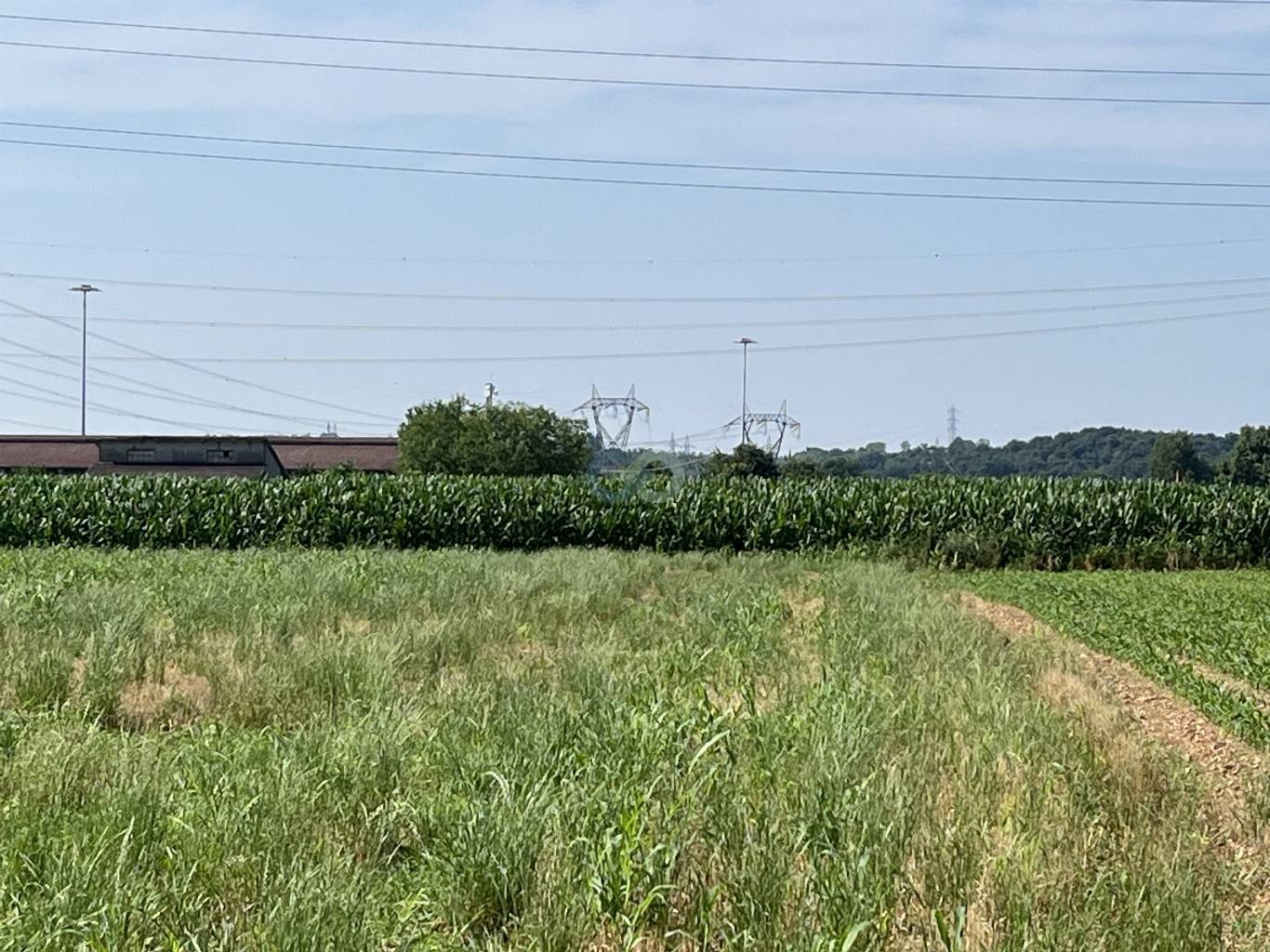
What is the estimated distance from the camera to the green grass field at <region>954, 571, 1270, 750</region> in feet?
30.6

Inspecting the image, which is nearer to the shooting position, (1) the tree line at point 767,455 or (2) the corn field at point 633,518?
(2) the corn field at point 633,518

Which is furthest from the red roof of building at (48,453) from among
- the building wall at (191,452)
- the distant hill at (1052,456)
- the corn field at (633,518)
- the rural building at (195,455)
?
the distant hill at (1052,456)

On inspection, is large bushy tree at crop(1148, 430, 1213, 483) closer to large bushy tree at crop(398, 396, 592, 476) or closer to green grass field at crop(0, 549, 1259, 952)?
large bushy tree at crop(398, 396, 592, 476)

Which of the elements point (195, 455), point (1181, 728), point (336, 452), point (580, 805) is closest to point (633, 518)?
point (1181, 728)

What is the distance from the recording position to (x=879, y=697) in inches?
300

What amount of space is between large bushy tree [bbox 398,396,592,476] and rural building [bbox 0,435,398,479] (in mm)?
3073

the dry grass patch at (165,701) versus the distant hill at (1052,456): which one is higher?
the distant hill at (1052,456)

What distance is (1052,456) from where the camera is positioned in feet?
360

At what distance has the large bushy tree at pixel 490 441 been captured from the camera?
2625 inches

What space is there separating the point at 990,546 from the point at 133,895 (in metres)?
25.8

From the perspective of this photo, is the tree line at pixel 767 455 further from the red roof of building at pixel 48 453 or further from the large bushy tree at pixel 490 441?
the red roof of building at pixel 48 453

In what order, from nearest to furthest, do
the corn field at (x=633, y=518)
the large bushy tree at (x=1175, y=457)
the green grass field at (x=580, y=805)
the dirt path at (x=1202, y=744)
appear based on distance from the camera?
the green grass field at (x=580, y=805)
the dirt path at (x=1202, y=744)
the corn field at (x=633, y=518)
the large bushy tree at (x=1175, y=457)

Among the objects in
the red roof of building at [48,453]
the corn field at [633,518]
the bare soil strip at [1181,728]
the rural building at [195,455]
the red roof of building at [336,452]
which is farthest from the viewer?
the red roof of building at [336,452]

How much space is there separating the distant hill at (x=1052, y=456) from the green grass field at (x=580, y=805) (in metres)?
88.6
